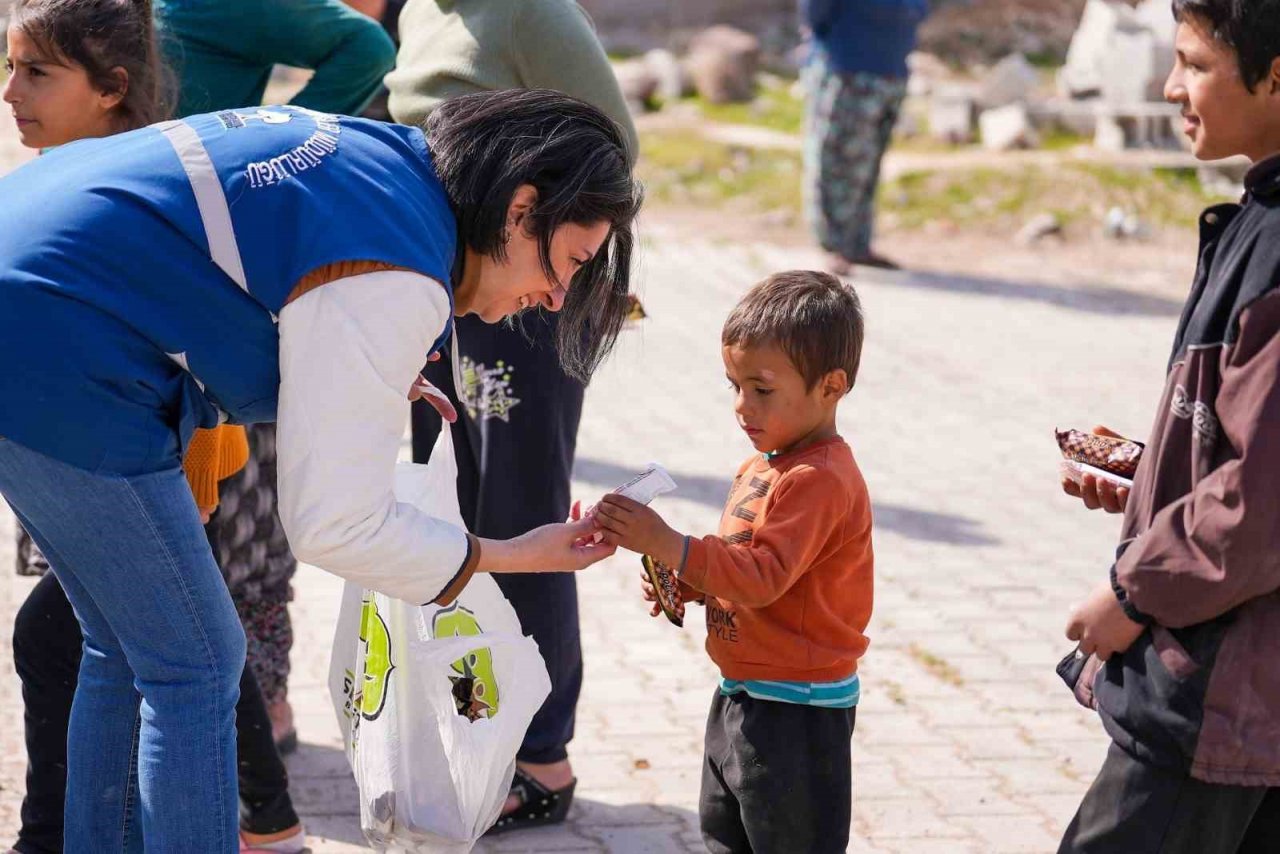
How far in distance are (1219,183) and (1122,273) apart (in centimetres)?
191

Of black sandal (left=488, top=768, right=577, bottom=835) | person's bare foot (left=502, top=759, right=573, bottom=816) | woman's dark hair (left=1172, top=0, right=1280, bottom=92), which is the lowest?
black sandal (left=488, top=768, right=577, bottom=835)

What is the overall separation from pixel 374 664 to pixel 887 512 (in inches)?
136

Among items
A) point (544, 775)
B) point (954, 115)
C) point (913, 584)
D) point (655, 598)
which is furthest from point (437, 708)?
point (954, 115)

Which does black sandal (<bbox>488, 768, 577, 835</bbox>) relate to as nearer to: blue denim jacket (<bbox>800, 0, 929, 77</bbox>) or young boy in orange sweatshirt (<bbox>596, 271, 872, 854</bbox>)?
young boy in orange sweatshirt (<bbox>596, 271, 872, 854</bbox>)

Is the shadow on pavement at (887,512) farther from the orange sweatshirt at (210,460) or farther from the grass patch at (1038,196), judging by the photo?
the grass patch at (1038,196)

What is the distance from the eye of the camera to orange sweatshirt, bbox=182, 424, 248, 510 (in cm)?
298

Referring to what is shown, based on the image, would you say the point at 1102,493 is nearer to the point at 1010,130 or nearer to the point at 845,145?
the point at 845,145

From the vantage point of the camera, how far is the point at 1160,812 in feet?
7.27

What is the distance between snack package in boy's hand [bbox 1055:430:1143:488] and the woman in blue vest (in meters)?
0.77

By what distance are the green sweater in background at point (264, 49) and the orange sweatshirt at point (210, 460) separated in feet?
3.22

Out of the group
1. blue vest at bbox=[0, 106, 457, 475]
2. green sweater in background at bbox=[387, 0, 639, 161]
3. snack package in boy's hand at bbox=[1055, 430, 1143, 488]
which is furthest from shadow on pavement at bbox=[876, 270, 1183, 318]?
blue vest at bbox=[0, 106, 457, 475]

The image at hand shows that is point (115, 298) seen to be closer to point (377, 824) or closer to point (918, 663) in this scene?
point (377, 824)

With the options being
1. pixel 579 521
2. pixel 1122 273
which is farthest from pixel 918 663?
pixel 1122 273

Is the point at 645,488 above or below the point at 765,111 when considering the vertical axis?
above
